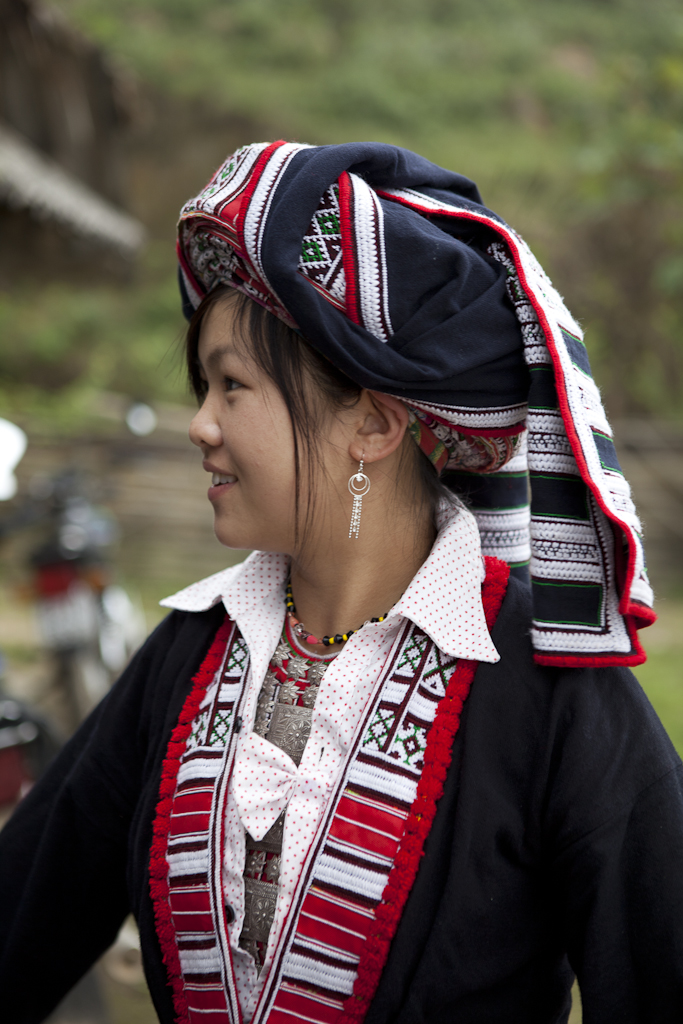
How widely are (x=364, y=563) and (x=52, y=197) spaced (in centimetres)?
299

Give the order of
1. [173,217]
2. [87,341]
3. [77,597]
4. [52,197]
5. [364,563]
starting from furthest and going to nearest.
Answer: [173,217]
[87,341]
[77,597]
[52,197]
[364,563]

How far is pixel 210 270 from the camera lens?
126 cm

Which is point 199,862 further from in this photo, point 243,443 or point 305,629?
point 243,443

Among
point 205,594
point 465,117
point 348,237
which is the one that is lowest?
point 205,594

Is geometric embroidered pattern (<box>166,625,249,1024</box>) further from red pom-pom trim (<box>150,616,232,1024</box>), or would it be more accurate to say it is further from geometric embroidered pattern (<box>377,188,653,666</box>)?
geometric embroidered pattern (<box>377,188,653,666</box>)

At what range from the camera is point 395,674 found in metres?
1.22

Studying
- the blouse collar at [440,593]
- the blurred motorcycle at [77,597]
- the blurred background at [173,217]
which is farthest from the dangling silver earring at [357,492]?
the blurred motorcycle at [77,597]

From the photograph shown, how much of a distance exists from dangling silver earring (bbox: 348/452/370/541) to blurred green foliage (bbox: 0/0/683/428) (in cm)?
777

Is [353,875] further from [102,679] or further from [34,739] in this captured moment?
[102,679]

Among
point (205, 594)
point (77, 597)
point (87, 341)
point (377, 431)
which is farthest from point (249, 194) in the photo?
point (87, 341)

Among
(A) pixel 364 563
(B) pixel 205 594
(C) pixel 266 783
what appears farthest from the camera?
(B) pixel 205 594

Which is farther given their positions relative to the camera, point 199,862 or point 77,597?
point 77,597

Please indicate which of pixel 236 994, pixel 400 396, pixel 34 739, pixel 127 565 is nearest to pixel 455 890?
pixel 236 994

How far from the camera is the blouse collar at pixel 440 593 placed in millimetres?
1180
